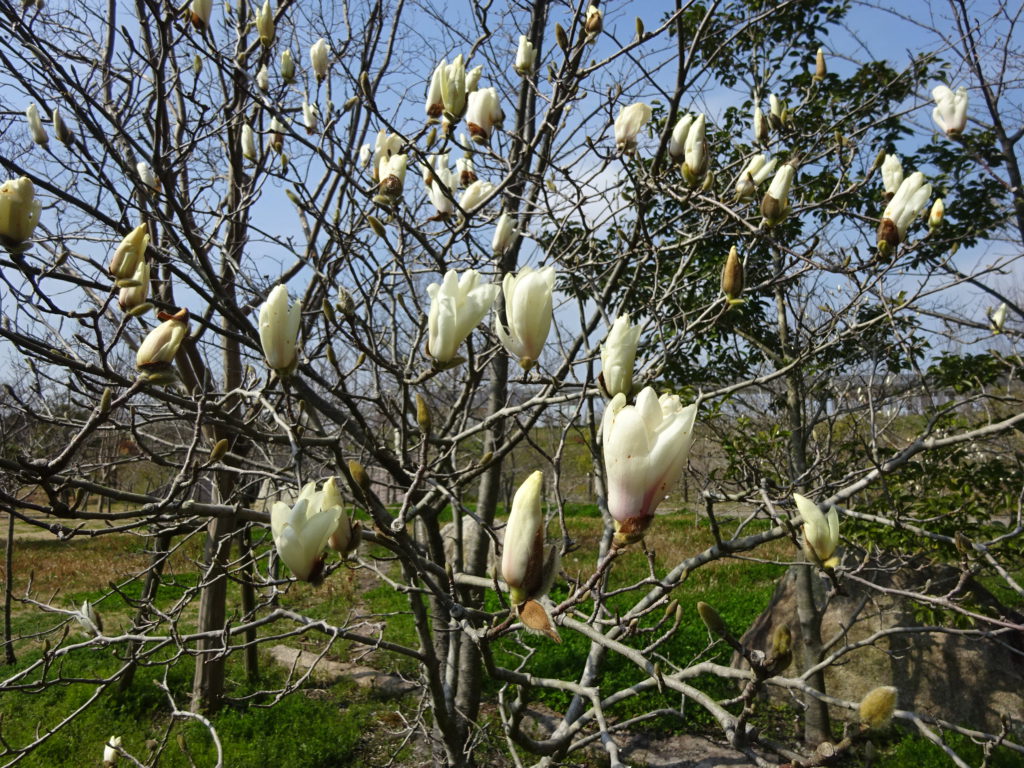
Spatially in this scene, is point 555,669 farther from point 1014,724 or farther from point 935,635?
point 1014,724

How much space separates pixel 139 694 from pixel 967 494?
497 cm

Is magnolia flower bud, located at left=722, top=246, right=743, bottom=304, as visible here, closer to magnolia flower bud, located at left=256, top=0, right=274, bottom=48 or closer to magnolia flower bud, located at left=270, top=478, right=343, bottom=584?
magnolia flower bud, located at left=270, top=478, right=343, bottom=584

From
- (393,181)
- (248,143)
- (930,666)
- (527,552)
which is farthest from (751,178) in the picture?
(930,666)

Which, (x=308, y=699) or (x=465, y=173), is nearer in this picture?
(x=465, y=173)

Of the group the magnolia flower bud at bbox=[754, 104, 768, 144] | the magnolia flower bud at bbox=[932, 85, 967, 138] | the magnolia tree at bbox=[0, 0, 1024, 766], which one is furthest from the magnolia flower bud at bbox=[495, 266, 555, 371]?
the magnolia flower bud at bbox=[932, 85, 967, 138]

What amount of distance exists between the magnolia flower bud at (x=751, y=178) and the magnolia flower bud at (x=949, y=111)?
80cm

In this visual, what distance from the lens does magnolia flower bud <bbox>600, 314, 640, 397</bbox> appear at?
1.06m

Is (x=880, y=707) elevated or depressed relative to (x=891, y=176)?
depressed

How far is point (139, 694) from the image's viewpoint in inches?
176

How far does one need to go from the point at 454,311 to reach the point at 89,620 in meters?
1.32

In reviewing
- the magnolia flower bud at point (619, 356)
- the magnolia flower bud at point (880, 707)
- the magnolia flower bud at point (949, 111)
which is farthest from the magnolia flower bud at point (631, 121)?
the magnolia flower bud at point (880, 707)

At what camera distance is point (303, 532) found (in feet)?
3.33

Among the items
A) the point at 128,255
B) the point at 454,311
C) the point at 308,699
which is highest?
the point at 128,255

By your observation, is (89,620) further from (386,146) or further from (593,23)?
(593,23)
